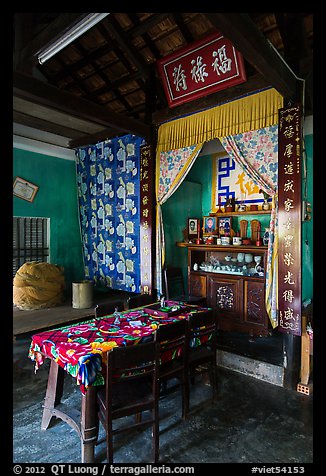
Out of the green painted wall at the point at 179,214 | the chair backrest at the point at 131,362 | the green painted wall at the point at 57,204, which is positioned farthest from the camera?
the green painted wall at the point at 179,214

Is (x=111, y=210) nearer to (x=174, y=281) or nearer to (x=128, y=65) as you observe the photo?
(x=174, y=281)

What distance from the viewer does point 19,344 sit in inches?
151

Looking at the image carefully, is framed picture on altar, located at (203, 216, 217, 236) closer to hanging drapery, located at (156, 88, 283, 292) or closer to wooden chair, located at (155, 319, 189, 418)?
hanging drapery, located at (156, 88, 283, 292)

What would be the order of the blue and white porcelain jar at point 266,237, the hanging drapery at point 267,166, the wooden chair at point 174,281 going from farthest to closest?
the wooden chair at point 174,281 → the blue and white porcelain jar at point 266,237 → the hanging drapery at point 267,166

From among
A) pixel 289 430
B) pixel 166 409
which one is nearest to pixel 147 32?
pixel 166 409

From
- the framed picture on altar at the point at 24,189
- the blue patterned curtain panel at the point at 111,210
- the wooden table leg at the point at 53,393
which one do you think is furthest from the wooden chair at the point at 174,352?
the framed picture on altar at the point at 24,189

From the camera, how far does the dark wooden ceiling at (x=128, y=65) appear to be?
251 cm

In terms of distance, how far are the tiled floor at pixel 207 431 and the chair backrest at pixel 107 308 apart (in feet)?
2.69

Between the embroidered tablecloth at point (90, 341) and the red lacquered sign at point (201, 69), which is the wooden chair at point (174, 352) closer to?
the embroidered tablecloth at point (90, 341)

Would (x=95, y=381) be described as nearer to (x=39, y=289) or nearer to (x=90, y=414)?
(x=90, y=414)

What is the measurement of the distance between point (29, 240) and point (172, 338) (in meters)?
3.56

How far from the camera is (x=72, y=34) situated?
93.7 inches

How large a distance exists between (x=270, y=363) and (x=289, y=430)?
91 cm

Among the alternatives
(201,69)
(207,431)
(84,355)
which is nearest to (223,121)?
(201,69)
